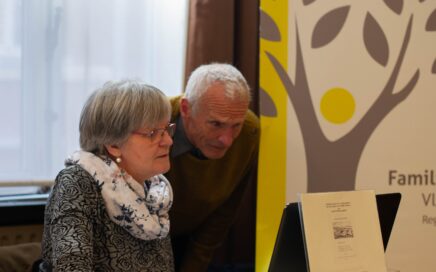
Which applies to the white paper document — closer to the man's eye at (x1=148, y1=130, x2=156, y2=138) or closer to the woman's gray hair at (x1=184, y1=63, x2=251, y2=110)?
the man's eye at (x1=148, y1=130, x2=156, y2=138)

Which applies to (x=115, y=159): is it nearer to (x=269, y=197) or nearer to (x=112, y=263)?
(x=112, y=263)

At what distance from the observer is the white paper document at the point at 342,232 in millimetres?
1419

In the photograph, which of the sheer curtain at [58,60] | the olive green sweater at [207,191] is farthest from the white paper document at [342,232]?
the sheer curtain at [58,60]

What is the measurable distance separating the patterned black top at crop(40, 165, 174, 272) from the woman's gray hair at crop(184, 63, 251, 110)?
2.23ft

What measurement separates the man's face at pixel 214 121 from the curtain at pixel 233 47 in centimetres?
46

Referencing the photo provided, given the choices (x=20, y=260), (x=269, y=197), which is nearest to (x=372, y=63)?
(x=269, y=197)

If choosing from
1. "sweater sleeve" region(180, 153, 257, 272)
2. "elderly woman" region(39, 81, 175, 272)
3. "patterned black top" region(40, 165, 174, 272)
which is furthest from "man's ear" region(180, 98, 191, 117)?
"patterned black top" region(40, 165, 174, 272)

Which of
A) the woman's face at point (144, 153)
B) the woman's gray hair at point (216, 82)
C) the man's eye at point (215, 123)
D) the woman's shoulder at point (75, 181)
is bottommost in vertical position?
the woman's shoulder at point (75, 181)

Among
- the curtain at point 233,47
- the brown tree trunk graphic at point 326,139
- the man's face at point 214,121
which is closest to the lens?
the man's face at point 214,121

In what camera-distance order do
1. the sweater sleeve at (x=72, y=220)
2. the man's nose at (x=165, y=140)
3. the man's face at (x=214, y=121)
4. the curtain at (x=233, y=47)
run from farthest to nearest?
1. the curtain at (x=233, y=47)
2. the man's face at (x=214, y=121)
3. the man's nose at (x=165, y=140)
4. the sweater sleeve at (x=72, y=220)

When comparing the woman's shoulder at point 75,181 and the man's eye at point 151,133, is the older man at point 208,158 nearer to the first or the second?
the man's eye at point 151,133

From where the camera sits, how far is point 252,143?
7.47 feet

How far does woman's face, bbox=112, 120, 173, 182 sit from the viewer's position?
1.55 meters

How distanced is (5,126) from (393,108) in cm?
157
